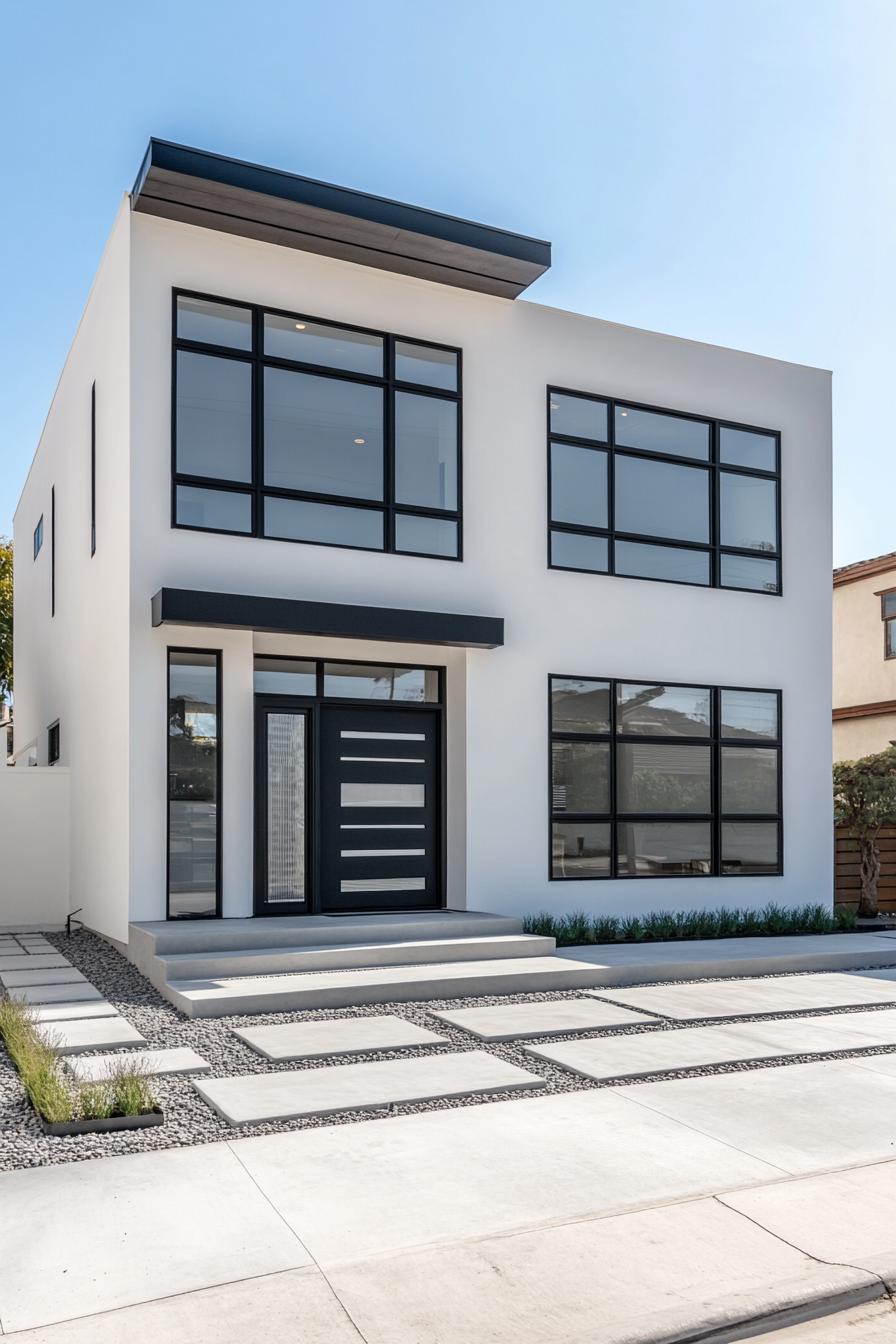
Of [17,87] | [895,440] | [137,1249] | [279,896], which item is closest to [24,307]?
[17,87]

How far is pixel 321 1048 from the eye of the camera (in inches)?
250

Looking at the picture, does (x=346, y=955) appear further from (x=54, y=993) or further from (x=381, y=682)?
(x=381, y=682)

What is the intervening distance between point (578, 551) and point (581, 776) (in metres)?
2.30

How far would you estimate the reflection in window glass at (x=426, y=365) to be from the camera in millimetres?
10758

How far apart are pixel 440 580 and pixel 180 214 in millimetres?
3905

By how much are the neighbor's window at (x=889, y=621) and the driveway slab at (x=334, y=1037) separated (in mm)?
15190

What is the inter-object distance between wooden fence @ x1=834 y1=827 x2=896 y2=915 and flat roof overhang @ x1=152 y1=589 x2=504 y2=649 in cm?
564

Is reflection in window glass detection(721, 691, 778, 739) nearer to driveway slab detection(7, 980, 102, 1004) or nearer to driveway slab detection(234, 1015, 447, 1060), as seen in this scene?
driveway slab detection(234, 1015, 447, 1060)

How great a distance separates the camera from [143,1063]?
587 centimetres

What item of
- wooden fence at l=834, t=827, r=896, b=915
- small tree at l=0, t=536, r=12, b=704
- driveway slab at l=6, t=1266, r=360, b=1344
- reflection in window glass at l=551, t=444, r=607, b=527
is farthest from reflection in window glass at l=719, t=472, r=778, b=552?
small tree at l=0, t=536, r=12, b=704

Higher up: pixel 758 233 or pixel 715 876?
pixel 758 233

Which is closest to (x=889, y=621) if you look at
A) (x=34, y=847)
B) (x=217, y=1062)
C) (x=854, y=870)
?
(x=854, y=870)

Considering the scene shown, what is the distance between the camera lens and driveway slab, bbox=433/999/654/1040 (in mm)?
6852

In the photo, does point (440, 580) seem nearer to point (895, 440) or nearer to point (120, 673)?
point (120, 673)
